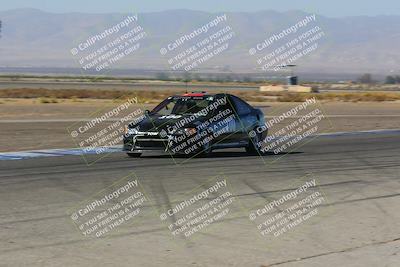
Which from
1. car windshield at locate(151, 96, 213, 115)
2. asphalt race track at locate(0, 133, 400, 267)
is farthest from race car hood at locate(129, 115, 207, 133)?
asphalt race track at locate(0, 133, 400, 267)

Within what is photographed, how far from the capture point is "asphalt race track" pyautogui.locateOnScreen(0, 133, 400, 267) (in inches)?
292

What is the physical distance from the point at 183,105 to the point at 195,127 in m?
1.09

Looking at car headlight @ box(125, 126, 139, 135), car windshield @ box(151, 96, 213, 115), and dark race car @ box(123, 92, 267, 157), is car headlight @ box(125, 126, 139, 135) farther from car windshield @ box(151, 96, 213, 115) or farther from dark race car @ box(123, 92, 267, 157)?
car windshield @ box(151, 96, 213, 115)

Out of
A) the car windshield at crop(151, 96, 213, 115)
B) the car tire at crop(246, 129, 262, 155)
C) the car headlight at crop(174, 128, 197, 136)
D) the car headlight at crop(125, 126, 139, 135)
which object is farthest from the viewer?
the car tire at crop(246, 129, 262, 155)

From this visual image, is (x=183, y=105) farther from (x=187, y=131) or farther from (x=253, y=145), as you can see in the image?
(x=253, y=145)

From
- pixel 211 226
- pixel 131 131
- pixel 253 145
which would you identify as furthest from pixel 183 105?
pixel 211 226

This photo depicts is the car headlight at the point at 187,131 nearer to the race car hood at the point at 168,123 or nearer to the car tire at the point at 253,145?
the race car hood at the point at 168,123

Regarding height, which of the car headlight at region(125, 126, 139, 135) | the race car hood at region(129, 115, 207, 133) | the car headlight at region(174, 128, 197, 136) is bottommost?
the car headlight at region(174, 128, 197, 136)

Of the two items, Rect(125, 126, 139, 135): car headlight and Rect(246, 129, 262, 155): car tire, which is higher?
Rect(125, 126, 139, 135): car headlight

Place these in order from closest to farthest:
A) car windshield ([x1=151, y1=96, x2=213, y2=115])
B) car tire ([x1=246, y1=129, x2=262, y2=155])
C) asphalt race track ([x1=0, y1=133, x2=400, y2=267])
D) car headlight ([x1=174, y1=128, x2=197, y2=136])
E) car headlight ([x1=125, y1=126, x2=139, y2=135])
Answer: asphalt race track ([x1=0, y1=133, x2=400, y2=267]) < car headlight ([x1=174, y1=128, x2=197, y2=136]) < car headlight ([x1=125, y1=126, x2=139, y2=135]) < car windshield ([x1=151, y1=96, x2=213, y2=115]) < car tire ([x1=246, y1=129, x2=262, y2=155])

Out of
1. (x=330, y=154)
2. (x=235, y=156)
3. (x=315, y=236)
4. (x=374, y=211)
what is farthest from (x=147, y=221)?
(x=330, y=154)

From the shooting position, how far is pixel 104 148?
61.6 feet

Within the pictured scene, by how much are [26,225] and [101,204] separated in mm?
1616

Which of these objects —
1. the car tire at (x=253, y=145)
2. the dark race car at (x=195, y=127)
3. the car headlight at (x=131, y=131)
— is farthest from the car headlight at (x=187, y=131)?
the car tire at (x=253, y=145)
